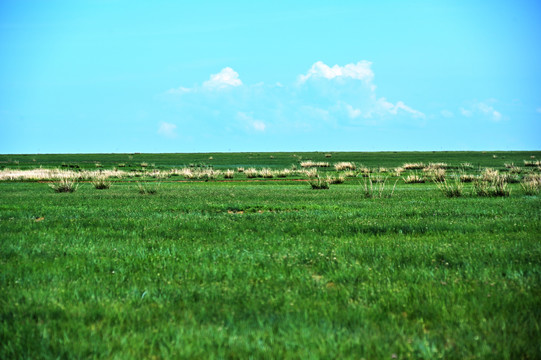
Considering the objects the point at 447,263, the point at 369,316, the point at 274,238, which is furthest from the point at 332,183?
the point at 369,316

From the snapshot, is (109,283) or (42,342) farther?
(109,283)

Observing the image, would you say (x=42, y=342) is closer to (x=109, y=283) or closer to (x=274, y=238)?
(x=109, y=283)

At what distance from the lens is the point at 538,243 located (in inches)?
396

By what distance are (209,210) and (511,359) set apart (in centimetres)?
1610

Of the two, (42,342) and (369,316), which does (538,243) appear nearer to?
(369,316)

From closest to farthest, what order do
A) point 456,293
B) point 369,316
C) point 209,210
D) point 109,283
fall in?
1. point 369,316
2. point 456,293
3. point 109,283
4. point 209,210

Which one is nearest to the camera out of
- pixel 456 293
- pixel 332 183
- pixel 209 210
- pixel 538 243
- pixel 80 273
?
pixel 456 293

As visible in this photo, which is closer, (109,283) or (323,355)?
(323,355)

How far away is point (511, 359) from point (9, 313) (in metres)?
6.34

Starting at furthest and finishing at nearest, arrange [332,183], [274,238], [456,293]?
[332,183] < [274,238] < [456,293]

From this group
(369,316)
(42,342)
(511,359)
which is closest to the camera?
(511,359)

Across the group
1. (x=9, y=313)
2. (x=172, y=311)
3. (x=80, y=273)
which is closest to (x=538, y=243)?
(x=172, y=311)

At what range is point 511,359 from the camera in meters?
4.43

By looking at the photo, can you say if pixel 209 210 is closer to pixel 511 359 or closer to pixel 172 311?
pixel 172 311
